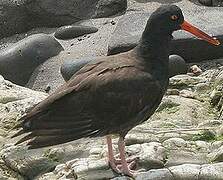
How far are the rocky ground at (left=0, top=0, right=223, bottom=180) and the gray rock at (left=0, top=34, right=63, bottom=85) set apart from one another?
0.01m

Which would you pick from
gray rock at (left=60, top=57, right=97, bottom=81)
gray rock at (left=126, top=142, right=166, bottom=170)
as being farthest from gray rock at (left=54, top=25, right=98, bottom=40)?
gray rock at (left=126, top=142, right=166, bottom=170)

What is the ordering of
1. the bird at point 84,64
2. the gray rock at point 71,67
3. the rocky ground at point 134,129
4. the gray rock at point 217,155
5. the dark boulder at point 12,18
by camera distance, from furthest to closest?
1. the dark boulder at point 12,18
2. the gray rock at point 71,67
3. the bird at point 84,64
4. the rocky ground at point 134,129
5. the gray rock at point 217,155

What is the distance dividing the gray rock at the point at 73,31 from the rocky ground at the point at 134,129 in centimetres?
1

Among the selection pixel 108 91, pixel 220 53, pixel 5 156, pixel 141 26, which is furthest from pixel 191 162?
pixel 141 26

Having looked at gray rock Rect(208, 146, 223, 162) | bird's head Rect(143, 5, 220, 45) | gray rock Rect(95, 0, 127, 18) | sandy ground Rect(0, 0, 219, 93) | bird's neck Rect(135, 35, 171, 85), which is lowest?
sandy ground Rect(0, 0, 219, 93)

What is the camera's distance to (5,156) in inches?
216

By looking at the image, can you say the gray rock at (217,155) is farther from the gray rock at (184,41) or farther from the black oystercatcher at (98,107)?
the gray rock at (184,41)

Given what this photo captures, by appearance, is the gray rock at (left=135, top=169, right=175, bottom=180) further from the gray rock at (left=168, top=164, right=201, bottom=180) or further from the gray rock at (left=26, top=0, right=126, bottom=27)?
the gray rock at (left=26, top=0, right=126, bottom=27)

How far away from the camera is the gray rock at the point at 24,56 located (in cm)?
937

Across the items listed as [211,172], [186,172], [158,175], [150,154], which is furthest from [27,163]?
[211,172]

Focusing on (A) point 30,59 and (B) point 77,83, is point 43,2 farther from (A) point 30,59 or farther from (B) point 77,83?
(B) point 77,83

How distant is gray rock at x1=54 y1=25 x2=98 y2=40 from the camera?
10.1 metres

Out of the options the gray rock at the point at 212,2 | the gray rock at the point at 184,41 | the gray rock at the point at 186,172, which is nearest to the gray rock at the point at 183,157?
the gray rock at the point at 186,172

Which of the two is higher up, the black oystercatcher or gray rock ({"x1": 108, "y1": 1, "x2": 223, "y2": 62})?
the black oystercatcher
